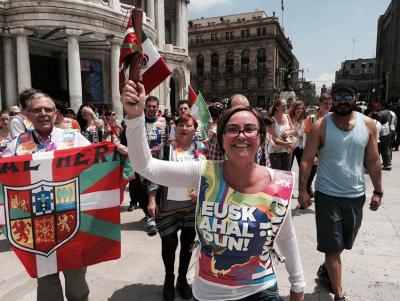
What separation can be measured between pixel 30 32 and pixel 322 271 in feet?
72.1

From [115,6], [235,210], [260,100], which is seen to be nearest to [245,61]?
[260,100]

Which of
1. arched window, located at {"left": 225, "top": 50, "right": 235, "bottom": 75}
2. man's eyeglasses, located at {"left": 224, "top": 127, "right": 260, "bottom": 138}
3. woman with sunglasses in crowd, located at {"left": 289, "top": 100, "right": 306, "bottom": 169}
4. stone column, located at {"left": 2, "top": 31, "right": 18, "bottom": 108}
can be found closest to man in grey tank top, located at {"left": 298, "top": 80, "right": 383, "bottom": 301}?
man's eyeglasses, located at {"left": 224, "top": 127, "right": 260, "bottom": 138}

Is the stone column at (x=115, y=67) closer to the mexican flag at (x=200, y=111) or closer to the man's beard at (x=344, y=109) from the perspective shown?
the mexican flag at (x=200, y=111)

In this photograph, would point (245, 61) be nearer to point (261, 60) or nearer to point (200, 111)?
point (261, 60)

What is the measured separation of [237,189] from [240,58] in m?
79.2

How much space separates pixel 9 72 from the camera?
21172mm

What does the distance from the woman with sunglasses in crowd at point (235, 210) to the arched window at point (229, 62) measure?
78.1 m

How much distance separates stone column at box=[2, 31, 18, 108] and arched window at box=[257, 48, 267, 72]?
6102 cm

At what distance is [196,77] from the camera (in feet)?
270

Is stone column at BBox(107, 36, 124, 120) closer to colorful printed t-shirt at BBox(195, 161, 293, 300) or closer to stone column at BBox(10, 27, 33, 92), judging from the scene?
stone column at BBox(10, 27, 33, 92)

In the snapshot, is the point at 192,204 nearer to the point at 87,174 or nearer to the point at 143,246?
the point at 87,174

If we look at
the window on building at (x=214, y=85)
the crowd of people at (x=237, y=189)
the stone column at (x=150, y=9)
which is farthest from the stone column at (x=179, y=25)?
the window on building at (x=214, y=85)

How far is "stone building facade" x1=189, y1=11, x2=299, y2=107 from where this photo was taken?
75.5 m

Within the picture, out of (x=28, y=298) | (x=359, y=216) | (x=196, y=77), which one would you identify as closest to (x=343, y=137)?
(x=359, y=216)
